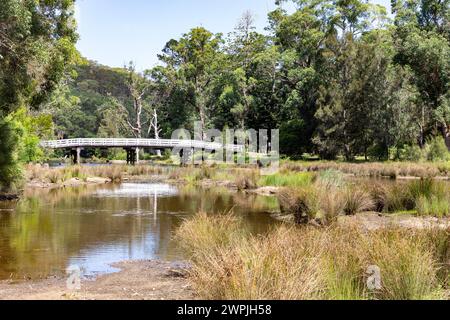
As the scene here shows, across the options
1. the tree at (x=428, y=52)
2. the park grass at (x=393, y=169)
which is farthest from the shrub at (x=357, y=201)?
the tree at (x=428, y=52)

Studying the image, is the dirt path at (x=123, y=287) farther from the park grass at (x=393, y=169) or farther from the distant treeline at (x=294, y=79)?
the park grass at (x=393, y=169)

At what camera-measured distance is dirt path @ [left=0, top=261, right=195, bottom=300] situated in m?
6.53

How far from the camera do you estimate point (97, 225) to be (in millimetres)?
15219

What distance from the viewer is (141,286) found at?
755cm

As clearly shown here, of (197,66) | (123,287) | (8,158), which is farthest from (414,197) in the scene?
(197,66)

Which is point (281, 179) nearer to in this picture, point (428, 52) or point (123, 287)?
point (123, 287)

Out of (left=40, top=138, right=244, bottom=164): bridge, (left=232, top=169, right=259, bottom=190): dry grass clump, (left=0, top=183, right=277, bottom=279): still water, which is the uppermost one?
(left=40, top=138, right=244, bottom=164): bridge

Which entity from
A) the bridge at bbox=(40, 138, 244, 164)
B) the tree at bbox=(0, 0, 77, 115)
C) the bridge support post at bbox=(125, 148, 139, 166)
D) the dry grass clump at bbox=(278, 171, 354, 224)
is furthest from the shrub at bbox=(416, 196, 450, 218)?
the bridge support post at bbox=(125, 148, 139, 166)

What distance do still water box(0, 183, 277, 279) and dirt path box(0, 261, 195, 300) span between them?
71 cm

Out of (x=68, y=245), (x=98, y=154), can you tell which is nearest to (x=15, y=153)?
(x=68, y=245)

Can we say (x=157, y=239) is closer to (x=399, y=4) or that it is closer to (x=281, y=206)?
(x=281, y=206)

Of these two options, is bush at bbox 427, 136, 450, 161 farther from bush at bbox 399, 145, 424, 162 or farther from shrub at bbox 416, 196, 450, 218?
shrub at bbox 416, 196, 450, 218

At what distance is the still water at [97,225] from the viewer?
1043cm
